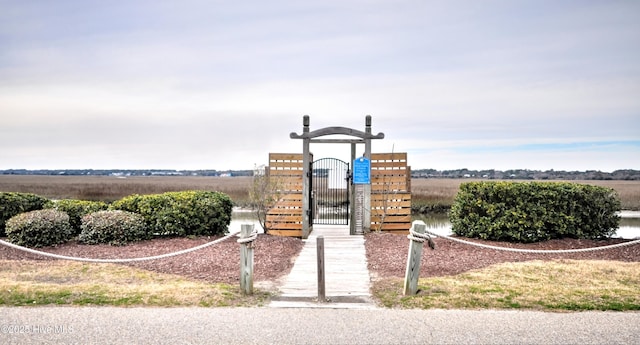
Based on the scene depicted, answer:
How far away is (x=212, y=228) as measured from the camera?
13828 millimetres

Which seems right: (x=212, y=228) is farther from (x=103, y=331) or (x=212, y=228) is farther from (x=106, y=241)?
(x=103, y=331)

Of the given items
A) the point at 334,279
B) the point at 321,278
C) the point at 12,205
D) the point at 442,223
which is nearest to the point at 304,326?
the point at 321,278

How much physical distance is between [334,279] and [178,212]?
226 inches

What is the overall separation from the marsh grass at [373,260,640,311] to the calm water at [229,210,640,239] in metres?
7.54

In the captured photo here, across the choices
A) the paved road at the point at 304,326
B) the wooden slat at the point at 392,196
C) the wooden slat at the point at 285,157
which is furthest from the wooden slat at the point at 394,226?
A: the paved road at the point at 304,326

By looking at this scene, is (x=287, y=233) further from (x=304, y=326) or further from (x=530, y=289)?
(x=304, y=326)

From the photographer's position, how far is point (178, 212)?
43.9 feet

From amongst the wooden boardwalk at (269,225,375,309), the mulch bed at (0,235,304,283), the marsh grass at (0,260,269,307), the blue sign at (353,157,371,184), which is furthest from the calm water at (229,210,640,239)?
the marsh grass at (0,260,269,307)

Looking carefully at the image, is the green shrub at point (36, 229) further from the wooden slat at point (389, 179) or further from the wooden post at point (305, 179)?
the wooden slat at point (389, 179)

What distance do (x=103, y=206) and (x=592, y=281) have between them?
11.7m

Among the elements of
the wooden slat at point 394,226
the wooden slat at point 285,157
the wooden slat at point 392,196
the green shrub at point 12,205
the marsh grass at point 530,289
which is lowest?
the marsh grass at point 530,289

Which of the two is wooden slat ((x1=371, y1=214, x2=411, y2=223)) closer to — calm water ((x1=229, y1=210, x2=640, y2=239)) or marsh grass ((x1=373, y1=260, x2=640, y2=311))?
calm water ((x1=229, y1=210, x2=640, y2=239))

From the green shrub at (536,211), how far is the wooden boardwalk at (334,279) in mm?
3204

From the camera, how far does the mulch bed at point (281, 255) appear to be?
9.95 meters
